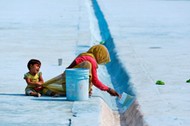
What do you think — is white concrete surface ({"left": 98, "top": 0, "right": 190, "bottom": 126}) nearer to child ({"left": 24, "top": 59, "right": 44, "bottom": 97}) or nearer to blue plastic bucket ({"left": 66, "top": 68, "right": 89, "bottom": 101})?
blue plastic bucket ({"left": 66, "top": 68, "right": 89, "bottom": 101})

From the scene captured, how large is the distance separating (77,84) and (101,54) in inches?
20.7

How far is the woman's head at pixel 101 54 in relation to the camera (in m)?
9.51

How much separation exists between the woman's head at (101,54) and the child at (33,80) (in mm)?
787

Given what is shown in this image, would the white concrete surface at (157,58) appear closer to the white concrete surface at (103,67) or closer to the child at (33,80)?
the white concrete surface at (103,67)

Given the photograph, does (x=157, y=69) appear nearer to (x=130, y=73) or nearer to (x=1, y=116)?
(x=130, y=73)

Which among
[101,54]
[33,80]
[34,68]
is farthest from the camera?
[33,80]

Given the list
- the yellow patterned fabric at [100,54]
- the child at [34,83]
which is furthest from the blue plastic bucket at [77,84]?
the child at [34,83]

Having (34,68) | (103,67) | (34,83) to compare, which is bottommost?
(103,67)

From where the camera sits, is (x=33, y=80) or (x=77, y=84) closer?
(x=77, y=84)

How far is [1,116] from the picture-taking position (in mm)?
8555

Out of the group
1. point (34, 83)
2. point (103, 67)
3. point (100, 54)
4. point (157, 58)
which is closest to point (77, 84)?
point (100, 54)

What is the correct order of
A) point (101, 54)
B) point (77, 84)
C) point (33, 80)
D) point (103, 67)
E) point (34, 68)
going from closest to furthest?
point (77, 84)
point (101, 54)
point (34, 68)
point (33, 80)
point (103, 67)

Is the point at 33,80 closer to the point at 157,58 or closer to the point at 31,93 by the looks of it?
the point at 31,93

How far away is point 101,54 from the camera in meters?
9.57
